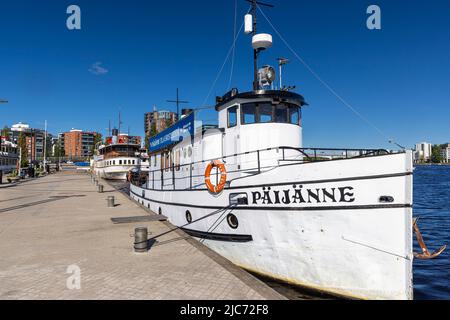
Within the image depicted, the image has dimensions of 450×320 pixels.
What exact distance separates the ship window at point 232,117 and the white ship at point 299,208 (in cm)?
3

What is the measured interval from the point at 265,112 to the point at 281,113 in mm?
567

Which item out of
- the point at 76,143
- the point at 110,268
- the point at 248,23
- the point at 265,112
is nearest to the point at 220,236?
the point at 110,268

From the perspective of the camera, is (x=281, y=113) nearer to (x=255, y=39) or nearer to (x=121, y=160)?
(x=255, y=39)

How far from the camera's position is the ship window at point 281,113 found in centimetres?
960

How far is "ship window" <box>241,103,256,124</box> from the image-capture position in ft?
31.3

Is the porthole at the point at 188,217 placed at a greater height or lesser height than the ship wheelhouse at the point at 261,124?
lesser

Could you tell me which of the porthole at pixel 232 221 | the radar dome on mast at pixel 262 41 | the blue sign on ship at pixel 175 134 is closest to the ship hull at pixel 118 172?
the blue sign on ship at pixel 175 134

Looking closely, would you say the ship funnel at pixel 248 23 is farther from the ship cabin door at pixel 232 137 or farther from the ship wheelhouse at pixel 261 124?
the ship cabin door at pixel 232 137

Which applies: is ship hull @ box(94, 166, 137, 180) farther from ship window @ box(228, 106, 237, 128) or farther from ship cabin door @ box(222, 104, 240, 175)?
ship window @ box(228, 106, 237, 128)

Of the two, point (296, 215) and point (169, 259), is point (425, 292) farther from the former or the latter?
point (169, 259)

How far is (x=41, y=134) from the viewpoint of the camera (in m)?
168

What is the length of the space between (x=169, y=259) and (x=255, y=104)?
216 inches

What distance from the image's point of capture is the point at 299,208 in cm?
654

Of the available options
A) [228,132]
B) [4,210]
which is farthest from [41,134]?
[228,132]
